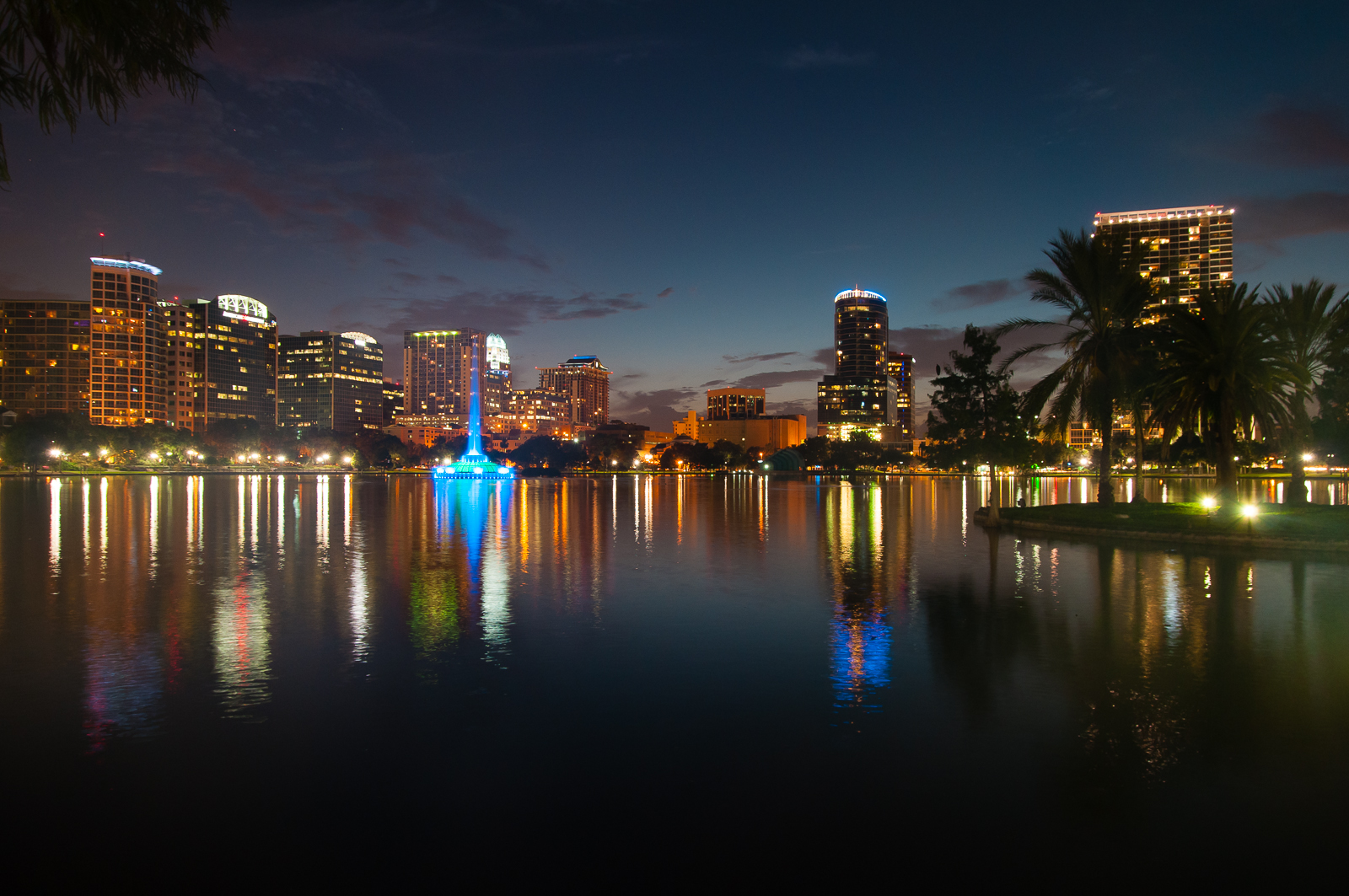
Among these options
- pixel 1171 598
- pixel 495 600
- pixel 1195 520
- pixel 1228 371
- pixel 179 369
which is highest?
pixel 179 369

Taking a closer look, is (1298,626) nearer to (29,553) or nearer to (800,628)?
(800,628)

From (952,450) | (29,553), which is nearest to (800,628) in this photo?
(29,553)

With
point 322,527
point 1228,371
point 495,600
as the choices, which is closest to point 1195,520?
point 1228,371

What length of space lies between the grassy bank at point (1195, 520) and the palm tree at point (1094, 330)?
2242 mm

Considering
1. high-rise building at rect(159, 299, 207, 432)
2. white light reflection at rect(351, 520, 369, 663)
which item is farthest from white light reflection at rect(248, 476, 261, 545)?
high-rise building at rect(159, 299, 207, 432)

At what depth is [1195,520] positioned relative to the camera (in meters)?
22.7

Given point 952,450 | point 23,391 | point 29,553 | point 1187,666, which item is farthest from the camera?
point 23,391

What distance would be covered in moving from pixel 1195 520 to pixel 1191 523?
0.70m

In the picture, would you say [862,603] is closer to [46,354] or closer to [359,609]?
[359,609]

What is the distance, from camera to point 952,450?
43.9 m

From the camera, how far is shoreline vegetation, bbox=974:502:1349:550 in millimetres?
19516

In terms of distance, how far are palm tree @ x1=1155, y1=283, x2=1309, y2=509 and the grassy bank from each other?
167 cm

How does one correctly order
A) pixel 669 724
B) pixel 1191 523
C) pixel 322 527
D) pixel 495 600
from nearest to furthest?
pixel 669 724, pixel 495 600, pixel 1191 523, pixel 322 527

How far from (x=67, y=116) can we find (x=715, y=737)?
7331 millimetres
